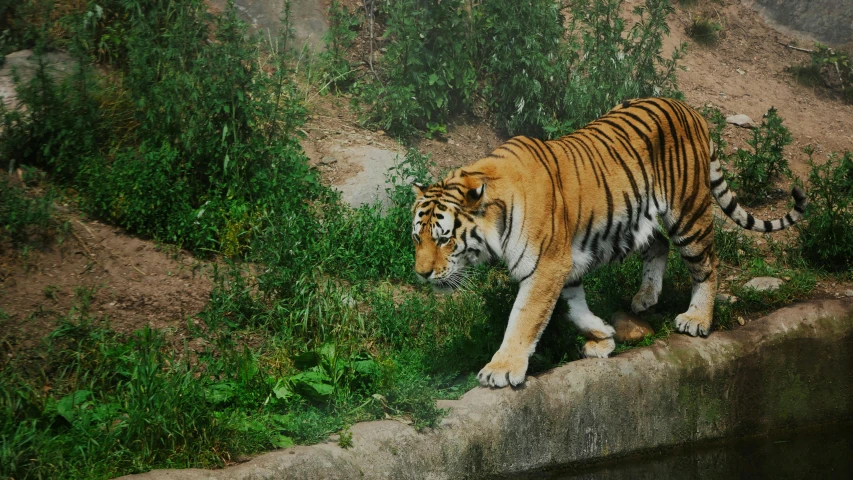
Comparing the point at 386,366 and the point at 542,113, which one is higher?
the point at 542,113

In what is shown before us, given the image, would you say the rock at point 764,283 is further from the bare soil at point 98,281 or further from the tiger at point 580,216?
the bare soil at point 98,281

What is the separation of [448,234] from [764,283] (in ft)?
9.65

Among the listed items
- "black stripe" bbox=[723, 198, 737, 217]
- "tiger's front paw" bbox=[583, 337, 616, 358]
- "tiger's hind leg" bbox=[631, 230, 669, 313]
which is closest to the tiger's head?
"tiger's front paw" bbox=[583, 337, 616, 358]

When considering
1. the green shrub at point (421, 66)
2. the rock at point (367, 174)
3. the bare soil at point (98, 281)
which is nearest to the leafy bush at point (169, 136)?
the bare soil at point (98, 281)

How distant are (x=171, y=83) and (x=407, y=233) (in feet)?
6.78

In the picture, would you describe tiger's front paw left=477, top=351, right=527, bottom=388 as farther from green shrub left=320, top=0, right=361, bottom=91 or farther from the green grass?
green shrub left=320, top=0, right=361, bottom=91

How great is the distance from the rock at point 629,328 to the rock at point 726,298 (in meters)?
0.67

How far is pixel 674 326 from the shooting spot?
582cm

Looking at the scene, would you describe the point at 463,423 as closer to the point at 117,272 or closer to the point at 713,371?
the point at 713,371

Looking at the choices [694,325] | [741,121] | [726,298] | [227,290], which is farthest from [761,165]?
[227,290]

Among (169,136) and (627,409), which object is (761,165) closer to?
(627,409)

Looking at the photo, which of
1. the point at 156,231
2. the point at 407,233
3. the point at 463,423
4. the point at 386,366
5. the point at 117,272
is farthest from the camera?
the point at 407,233

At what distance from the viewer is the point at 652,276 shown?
597 centimetres

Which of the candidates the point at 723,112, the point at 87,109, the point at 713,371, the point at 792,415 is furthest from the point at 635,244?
the point at 723,112
